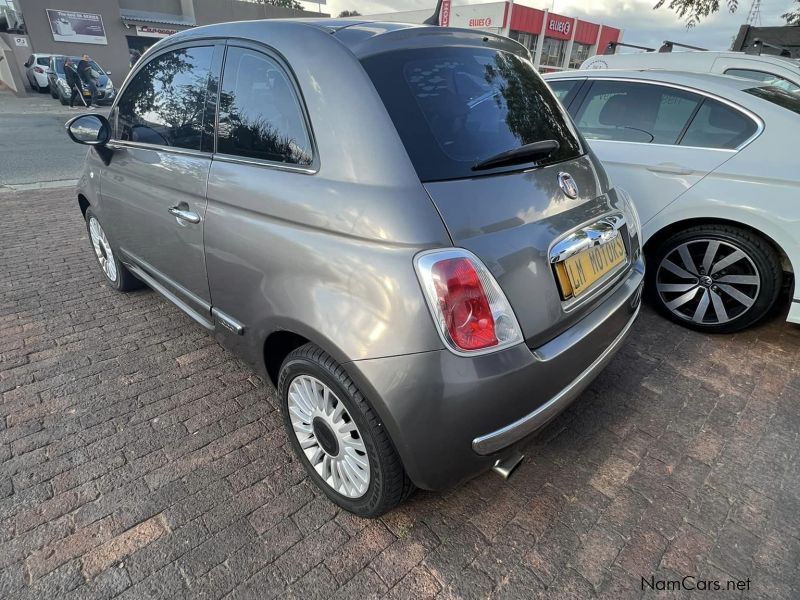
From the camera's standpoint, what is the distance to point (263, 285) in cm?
185

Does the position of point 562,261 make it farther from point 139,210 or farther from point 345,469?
point 139,210

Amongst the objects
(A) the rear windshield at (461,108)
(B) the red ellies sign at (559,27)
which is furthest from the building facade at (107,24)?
(A) the rear windshield at (461,108)

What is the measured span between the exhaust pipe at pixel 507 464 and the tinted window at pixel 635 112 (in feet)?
9.13

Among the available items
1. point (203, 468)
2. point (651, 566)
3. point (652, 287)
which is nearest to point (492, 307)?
point (651, 566)

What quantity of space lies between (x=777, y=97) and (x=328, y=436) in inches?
150

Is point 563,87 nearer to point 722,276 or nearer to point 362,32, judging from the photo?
point 722,276

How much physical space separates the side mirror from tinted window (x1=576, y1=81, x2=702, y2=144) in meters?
3.46

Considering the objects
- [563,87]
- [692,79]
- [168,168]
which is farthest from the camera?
[563,87]

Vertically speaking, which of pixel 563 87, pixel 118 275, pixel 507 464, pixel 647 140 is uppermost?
pixel 563 87

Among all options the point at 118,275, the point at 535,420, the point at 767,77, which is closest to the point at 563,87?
the point at 535,420

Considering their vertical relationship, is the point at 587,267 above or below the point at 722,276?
above

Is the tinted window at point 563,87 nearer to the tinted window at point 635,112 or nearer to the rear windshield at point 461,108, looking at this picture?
the tinted window at point 635,112

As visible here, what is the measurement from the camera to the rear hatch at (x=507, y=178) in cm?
154

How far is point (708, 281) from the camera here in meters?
3.20
